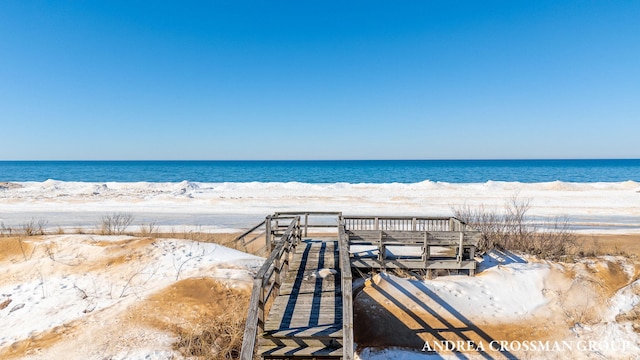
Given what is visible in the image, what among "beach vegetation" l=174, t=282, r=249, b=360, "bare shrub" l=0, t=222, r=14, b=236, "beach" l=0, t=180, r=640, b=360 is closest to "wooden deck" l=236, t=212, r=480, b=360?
"beach vegetation" l=174, t=282, r=249, b=360

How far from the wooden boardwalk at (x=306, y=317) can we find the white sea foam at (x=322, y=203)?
1359cm

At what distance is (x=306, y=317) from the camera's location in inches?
256

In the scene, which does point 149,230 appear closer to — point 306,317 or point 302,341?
point 306,317

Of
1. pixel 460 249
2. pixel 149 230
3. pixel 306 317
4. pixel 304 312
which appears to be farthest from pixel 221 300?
pixel 149 230

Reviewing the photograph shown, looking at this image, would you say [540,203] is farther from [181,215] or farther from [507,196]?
[181,215]

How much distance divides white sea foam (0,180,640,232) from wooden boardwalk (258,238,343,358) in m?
13.6

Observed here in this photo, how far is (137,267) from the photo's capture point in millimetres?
11172

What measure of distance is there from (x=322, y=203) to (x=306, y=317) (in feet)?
81.5

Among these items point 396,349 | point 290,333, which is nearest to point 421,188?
point 396,349

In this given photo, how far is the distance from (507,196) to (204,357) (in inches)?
1492

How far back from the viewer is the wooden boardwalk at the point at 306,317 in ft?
19.0

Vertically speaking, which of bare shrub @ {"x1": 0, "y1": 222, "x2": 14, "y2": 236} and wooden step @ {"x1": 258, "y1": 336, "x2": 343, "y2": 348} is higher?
wooden step @ {"x1": 258, "y1": 336, "x2": 343, "y2": 348}

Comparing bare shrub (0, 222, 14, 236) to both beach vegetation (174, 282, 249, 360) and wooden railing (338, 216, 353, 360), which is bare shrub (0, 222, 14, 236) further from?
wooden railing (338, 216, 353, 360)

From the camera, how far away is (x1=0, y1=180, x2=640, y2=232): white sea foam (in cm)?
2389
